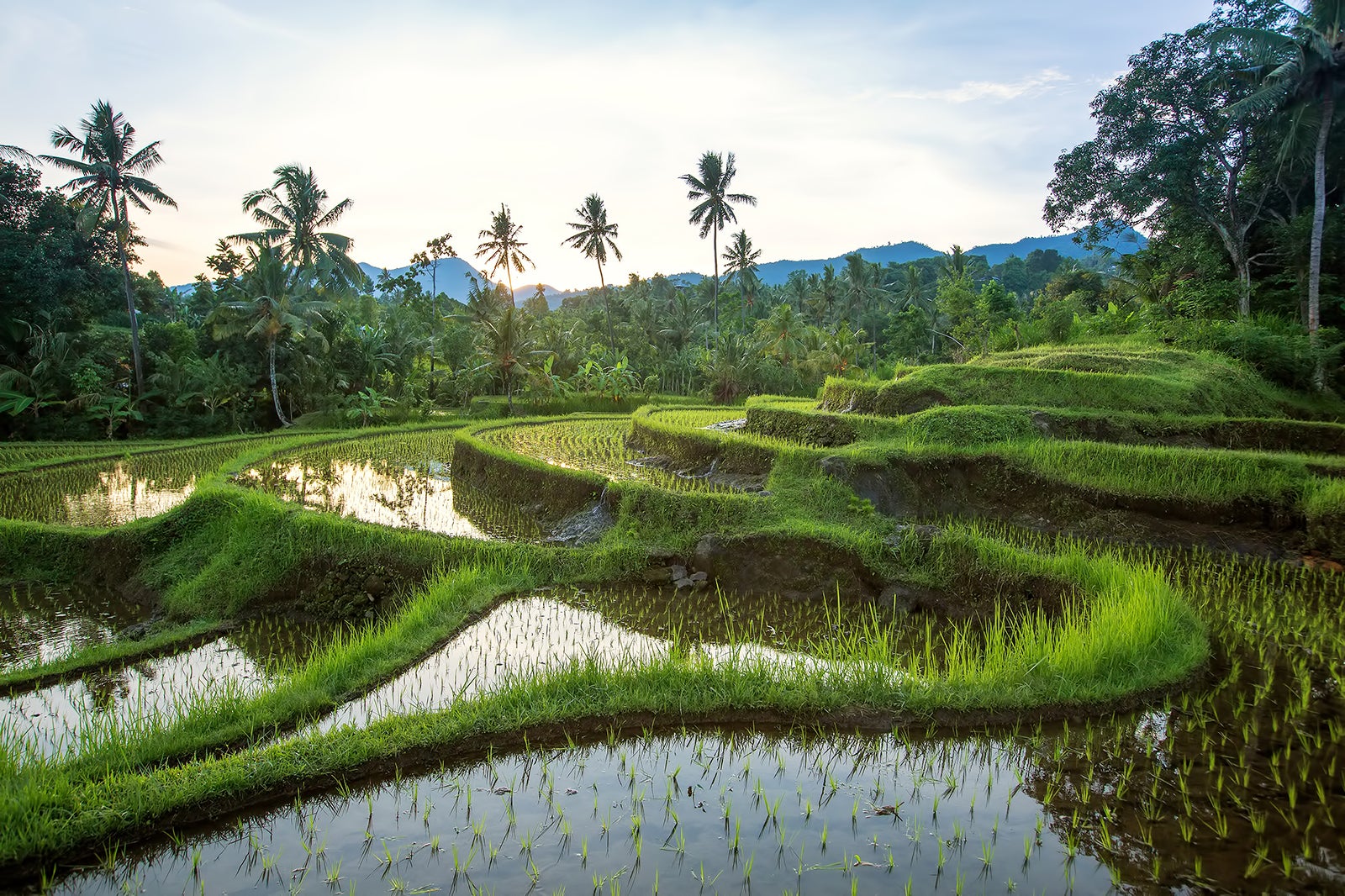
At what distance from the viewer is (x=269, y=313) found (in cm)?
1820

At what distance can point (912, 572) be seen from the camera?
5988 millimetres

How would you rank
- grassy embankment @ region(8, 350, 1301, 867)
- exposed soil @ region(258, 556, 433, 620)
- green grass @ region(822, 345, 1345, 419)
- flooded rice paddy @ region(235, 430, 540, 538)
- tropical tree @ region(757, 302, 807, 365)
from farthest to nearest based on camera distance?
tropical tree @ region(757, 302, 807, 365) < green grass @ region(822, 345, 1345, 419) < flooded rice paddy @ region(235, 430, 540, 538) < exposed soil @ region(258, 556, 433, 620) < grassy embankment @ region(8, 350, 1301, 867)

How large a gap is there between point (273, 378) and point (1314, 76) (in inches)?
939

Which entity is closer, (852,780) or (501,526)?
(852,780)

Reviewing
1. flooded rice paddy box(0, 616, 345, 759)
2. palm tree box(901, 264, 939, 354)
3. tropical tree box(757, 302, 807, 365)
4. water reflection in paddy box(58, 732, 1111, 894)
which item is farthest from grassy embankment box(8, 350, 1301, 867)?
palm tree box(901, 264, 939, 354)

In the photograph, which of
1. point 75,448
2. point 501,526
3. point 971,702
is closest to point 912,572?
point 971,702

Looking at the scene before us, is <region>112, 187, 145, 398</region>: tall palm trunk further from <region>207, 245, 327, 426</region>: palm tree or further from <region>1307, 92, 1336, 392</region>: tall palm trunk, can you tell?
<region>1307, 92, 1336, 392</region>: tall palm trunk

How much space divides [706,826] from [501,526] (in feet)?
19.4

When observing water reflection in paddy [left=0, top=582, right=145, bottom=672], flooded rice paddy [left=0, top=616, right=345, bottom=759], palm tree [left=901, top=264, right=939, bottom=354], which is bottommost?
flooded rice paddy [left=0, top=616, right=345, bottom=759]

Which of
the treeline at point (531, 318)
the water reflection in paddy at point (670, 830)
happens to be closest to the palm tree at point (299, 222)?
the treeline at point (531, 318)

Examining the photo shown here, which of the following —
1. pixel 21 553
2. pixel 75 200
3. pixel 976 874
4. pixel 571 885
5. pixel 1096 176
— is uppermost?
pixel 75 200

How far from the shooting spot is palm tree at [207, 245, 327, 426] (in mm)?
18000

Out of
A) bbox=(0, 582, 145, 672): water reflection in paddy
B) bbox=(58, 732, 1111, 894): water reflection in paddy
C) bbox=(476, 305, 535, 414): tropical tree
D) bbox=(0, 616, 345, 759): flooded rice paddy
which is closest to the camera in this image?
bbox=(58, 732, 1111, 894): water reflection in paddy

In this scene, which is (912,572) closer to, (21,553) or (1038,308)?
(21,553)
